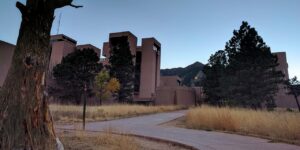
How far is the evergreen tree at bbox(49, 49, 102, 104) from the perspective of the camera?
34312mm

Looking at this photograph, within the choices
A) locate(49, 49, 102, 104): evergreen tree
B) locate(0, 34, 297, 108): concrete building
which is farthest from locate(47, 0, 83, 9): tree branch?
locate(0, 34, 297, 108): concrete building

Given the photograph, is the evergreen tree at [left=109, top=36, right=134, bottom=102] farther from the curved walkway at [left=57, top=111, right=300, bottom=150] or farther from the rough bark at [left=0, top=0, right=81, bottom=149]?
the rough bark at [left=0, top=0, right=81, bottom=149]

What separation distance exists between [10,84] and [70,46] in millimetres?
45697

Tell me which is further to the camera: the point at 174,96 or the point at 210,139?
the point at 174,96

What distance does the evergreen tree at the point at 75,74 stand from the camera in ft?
113

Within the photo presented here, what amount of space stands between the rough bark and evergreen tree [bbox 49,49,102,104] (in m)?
30.3

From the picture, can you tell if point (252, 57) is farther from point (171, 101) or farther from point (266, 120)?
point (171, 101)

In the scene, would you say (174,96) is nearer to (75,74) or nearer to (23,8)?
(75,74)

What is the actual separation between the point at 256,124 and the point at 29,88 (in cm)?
862

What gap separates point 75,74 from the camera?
34531mm

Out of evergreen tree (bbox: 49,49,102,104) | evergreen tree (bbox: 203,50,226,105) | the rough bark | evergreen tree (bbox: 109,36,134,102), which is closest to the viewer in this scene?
the rough bark

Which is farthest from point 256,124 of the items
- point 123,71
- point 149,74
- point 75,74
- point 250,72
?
point 149,74

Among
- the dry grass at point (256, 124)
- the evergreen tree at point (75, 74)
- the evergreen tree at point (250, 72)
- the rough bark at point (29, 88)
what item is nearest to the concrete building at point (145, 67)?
the evergreen tree at point (75, 74)

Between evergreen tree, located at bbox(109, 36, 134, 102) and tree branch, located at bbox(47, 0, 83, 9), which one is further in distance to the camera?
evergreen tree, located at bbox(109, 36, 134, 102)
